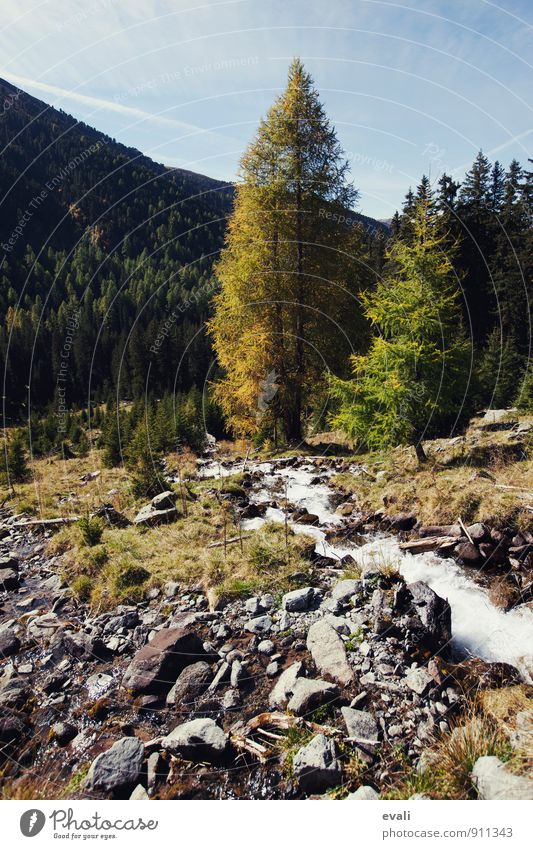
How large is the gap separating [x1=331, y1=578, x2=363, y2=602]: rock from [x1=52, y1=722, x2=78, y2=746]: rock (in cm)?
408

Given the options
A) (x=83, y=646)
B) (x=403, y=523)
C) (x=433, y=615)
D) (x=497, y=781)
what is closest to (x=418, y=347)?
(x=403, y=523)

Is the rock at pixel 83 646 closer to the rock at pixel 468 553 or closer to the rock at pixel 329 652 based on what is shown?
the rock at pixel 329 652

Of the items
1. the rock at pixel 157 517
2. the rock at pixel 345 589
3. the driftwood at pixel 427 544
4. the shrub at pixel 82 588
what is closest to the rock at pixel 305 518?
the driftwood at pixel 427 544

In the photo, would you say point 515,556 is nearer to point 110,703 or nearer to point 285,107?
point 110,703

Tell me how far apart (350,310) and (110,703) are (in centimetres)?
1589

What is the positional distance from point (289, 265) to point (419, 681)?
50.4ft

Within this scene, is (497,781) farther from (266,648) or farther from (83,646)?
(83,646)

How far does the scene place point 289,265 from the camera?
1677 cm

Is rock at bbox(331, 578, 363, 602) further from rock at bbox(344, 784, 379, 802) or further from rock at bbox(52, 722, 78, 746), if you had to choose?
rock at bbox(52, 722, 78, 746)

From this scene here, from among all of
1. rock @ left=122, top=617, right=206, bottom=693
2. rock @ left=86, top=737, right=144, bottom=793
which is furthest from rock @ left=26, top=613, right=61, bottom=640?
A: rock @ left=86, top=737, right=144, bottom=793

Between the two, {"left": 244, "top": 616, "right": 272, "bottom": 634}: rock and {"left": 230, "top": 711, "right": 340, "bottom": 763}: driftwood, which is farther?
{"left": 244, "top": 616, "right": 272, "bottom": 634}: rock

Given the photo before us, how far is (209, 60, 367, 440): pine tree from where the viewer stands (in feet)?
52.1

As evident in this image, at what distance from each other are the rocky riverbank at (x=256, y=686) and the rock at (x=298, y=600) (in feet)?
0.08

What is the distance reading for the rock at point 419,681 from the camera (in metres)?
4.86
